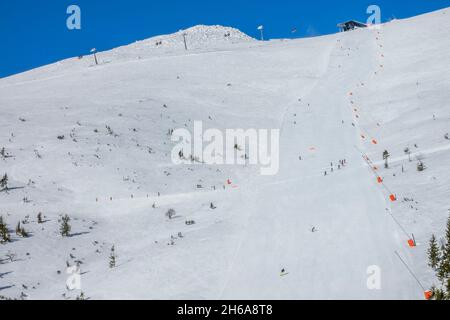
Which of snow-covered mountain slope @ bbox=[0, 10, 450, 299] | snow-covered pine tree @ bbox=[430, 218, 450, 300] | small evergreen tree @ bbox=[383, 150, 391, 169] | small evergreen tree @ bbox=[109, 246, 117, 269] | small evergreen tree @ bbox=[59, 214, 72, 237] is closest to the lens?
snow-covered pine tree @ bbox=[430, 218, 450, 300]

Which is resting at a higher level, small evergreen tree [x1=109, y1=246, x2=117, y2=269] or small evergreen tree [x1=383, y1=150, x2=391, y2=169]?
small evergreen tree [x1=383, y1=150, x2=391, y2=169]

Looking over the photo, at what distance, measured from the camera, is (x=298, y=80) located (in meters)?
42.4

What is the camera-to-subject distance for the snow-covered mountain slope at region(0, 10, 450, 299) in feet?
43.7

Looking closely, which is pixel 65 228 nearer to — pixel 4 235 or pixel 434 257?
pixel 4 235

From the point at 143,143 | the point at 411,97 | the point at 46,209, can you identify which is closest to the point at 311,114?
the point at 411,97

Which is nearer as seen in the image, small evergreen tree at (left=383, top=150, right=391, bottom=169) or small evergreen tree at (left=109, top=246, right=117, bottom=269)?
small evergreen tree at (left=109, top=246, right=117, bottom=269)

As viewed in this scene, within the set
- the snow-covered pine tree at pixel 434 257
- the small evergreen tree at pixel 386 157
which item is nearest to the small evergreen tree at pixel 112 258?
the snow-covered pine tree at pixel 434 257

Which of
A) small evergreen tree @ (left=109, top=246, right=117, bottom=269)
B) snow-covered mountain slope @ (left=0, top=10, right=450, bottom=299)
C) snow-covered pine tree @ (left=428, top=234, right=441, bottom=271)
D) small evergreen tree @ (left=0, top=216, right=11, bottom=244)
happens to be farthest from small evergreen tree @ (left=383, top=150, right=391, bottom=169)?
small evergreen tree @ (left=0, top=216, right=11, bottom=244)

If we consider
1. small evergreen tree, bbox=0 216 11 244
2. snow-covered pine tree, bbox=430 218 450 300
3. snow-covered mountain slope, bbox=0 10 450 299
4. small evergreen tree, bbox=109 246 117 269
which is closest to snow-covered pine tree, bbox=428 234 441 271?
snow-covered pine tree, bbox=430 218 450 300

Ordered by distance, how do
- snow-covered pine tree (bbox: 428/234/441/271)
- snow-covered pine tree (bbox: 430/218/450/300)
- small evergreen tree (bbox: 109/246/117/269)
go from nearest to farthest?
snow-covered pine tree (bbox: 430/218/450/300) → snow-covered pine tree (bbox: 428/234/441/271) → small evergreen tree (bbox: 109/246/117/269)

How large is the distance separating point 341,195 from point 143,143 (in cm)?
1186

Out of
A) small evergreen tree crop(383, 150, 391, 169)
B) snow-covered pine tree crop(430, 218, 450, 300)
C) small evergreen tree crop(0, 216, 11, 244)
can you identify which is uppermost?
small evergreen tree crop(383, 150, 391, 169)

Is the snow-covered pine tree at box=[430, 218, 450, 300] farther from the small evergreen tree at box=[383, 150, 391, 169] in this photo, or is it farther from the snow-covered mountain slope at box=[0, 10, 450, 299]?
the small evergreen tree at box=[383, 150, 391, 169]

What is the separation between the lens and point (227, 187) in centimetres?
2192
